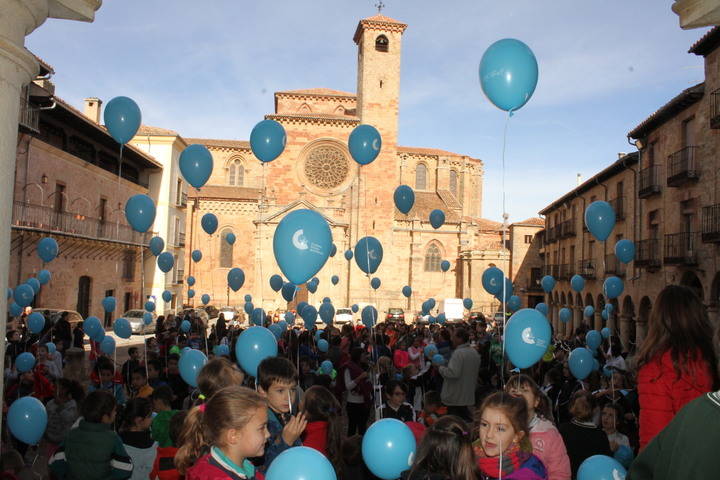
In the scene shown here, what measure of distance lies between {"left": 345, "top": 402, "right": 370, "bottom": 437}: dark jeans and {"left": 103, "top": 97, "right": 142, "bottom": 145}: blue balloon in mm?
4999

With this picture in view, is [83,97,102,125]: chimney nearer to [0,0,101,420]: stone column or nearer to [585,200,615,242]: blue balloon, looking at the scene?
[585,200,615,242]: blue balloon

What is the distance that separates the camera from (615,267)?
21438mm

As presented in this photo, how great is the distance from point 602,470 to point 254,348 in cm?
311

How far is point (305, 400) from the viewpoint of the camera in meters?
3.95

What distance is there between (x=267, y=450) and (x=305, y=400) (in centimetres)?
78

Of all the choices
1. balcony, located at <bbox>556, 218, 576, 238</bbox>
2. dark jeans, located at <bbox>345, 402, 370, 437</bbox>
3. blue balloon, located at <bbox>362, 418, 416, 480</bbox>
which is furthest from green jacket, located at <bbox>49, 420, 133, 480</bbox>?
balcony, located at <bbox>556, 218, 576, 238</bbox>

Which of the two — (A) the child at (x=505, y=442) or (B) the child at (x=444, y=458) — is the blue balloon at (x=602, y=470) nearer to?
(A) the child at (x=505, y=442)

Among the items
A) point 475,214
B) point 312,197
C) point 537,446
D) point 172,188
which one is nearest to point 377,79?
point 312,197

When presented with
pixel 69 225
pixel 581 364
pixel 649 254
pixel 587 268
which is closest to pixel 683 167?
pixel 649 254

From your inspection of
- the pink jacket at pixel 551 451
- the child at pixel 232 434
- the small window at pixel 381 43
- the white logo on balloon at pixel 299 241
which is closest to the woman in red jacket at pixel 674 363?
the pink jacket at pixel 551 451

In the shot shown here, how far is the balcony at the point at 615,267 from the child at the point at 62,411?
1890cm

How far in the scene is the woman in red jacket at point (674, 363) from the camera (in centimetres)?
277

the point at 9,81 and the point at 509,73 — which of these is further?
the point at 509,73

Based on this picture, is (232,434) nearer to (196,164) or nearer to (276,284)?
(196,164)
